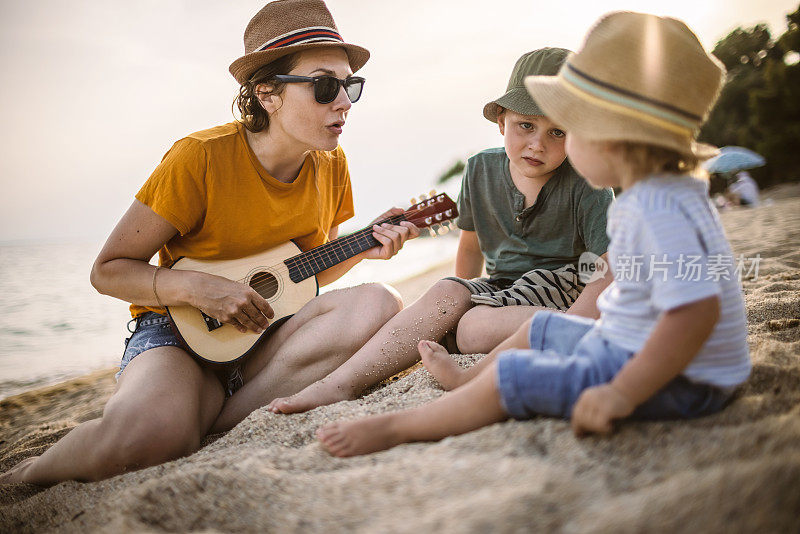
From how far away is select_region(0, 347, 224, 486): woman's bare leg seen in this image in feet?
6.60

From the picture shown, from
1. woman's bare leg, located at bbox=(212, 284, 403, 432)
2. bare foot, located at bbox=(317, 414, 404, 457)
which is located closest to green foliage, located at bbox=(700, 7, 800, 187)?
woman's bare leg, located at bbox=(212, 284, 403, 432)

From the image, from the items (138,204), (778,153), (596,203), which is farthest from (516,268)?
(778,153)

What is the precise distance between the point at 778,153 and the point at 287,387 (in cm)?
2388

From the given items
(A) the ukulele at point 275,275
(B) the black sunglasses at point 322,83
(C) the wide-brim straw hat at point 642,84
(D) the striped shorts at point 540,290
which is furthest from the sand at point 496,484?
(B) the black sunglasses at point 322,83

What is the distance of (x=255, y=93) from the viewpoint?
2.75m

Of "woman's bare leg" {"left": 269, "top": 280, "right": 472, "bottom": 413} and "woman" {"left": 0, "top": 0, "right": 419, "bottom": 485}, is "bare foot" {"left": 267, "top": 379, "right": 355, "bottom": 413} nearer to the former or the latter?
"woman's bare leg" {"left": 269, "top": 280, "right": 472, "bottom": 413}

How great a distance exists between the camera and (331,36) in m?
2.73

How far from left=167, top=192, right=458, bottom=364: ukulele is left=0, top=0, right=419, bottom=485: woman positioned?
0.19 ft

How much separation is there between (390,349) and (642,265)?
1343 mm

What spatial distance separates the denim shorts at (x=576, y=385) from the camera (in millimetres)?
1431

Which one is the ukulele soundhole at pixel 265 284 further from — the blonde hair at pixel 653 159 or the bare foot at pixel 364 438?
the blonde hair at pixel 653 159

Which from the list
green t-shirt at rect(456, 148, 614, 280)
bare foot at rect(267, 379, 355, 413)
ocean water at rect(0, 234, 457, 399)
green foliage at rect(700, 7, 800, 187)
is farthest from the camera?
green foliage at rect(700, 7, 800, 187)

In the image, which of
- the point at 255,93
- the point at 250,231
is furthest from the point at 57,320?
the point at 255,93

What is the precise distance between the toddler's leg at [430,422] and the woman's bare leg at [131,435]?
2.63ft
